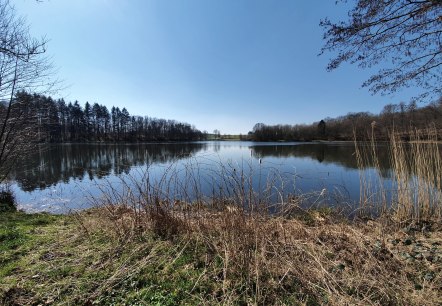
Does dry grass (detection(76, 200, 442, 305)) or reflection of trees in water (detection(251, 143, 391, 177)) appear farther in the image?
reflection of trees in water (detection(251, 143, 391, 177))

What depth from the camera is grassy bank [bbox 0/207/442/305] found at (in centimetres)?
217

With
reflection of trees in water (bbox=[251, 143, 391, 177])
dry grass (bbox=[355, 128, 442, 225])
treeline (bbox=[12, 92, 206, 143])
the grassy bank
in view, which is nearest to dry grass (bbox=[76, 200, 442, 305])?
the grassy bank

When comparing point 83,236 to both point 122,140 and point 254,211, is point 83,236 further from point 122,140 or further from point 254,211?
point 122,140

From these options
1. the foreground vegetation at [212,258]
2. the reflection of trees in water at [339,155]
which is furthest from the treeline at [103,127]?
the foreground vegetation at [212,258]

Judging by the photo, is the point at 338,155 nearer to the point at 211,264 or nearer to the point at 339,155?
the point at 339,155

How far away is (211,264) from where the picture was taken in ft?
8.80

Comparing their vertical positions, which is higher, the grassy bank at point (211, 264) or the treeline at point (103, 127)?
the treeline at point (103, 127)

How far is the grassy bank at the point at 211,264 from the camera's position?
217cm

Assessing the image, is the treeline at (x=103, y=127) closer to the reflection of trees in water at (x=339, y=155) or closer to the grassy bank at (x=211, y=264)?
the reflection of trees in water at (x=339, y=155)

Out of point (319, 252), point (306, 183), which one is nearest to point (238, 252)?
point (319, 252)

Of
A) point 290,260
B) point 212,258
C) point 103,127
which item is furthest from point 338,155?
point 103,127

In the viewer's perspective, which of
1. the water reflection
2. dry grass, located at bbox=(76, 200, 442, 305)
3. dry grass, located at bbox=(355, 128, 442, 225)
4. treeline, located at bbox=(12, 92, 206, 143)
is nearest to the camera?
dry grass, located at bbox=(76, 200, 442, 305)

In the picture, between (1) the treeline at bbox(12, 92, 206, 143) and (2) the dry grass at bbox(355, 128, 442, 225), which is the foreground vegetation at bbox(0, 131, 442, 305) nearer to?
(2) the dry grass at bbox(355, 128, 442, 225)

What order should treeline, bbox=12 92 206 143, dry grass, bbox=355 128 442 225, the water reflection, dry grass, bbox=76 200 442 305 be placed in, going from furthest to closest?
treeline, bbox=12 92 206 143 → the water reflection → dry grass, bbox=355 128 442 225 → dry grass, bbox=76 200 442 305
